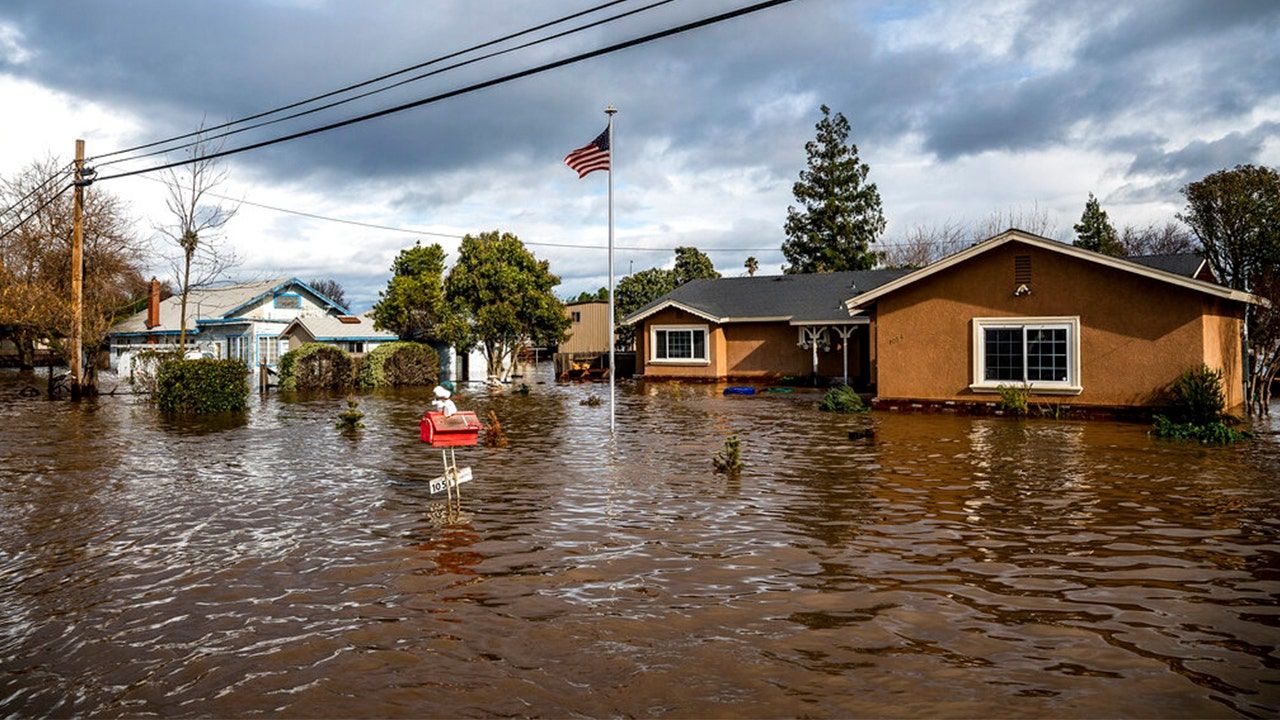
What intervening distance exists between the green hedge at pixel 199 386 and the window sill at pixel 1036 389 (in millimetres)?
21078

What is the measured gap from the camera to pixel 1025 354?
833 inches

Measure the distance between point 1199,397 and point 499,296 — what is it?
27.7 m

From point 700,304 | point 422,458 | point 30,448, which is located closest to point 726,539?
point 422,458

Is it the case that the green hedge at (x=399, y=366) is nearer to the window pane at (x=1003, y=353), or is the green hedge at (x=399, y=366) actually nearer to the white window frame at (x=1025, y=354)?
the white window frame at (x=1025, y=354)

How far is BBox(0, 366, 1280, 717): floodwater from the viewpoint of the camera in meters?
5.26

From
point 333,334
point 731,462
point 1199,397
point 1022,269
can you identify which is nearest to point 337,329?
point 333,334

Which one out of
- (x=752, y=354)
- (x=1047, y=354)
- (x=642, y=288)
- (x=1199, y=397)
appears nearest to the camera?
(x=1199, y=397)

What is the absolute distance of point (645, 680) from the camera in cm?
541

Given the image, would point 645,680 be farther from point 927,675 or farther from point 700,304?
point 700,304

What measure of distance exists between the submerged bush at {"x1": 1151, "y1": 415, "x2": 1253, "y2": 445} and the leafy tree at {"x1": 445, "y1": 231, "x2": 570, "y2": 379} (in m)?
26.6

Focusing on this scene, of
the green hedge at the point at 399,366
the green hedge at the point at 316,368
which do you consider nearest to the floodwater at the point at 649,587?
the green hedge at the point at 316,368

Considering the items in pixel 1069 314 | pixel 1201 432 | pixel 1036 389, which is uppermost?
Result: pixel 1069 314

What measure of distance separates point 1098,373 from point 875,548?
48.8 ft

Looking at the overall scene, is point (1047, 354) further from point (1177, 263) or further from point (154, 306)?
point (154, 306)
